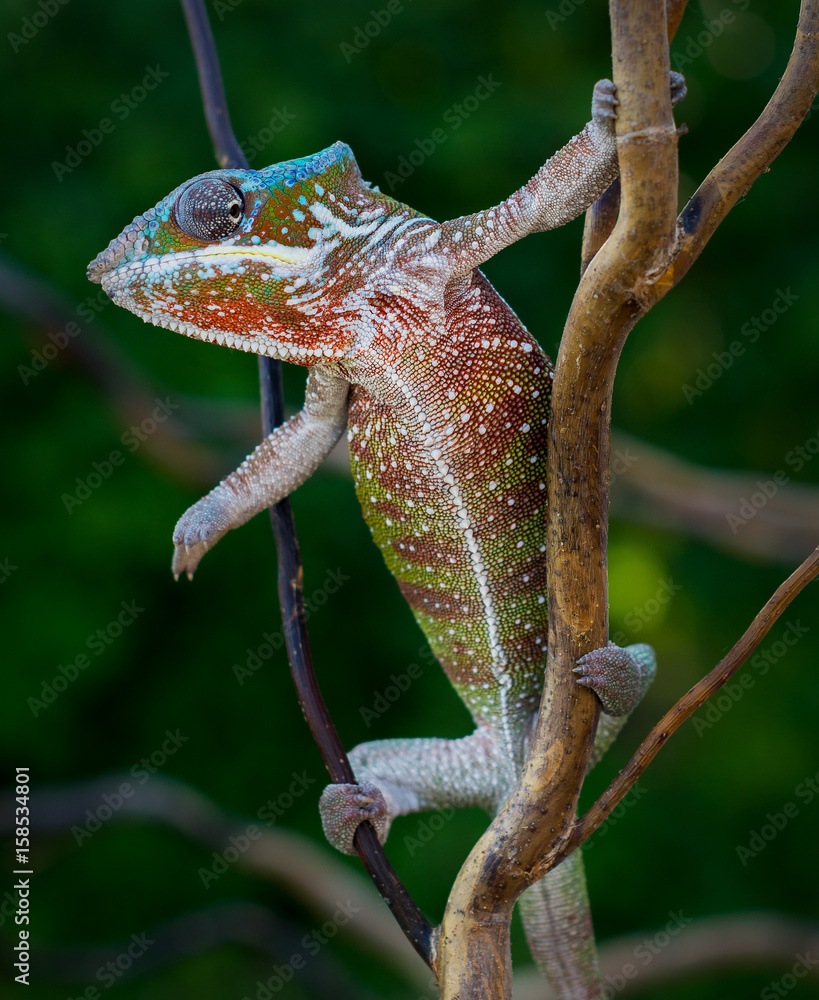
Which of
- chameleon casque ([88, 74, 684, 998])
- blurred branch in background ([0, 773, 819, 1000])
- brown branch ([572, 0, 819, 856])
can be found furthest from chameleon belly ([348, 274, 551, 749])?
blurred branch in background ([0, 773, 819, 1000])

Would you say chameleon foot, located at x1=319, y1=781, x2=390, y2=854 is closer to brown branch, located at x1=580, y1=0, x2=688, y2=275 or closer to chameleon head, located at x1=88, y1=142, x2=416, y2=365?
chameleon head, located at x1=88, y1=142, x2=416, y2=365

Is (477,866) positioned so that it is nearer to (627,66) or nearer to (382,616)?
(627,66)

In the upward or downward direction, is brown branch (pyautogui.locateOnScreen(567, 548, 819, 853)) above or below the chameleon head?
below

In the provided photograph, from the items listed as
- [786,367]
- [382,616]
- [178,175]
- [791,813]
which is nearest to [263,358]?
[178,175]

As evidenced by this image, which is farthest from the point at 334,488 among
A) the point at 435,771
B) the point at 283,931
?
the point at 435,771

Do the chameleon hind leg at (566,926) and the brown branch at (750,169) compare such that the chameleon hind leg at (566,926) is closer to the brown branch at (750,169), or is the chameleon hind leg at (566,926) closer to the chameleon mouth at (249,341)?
the brown branch at (750,169)

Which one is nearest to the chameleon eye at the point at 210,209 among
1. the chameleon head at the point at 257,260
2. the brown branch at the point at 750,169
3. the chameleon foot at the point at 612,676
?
the chameleon head at the point at 257,260
